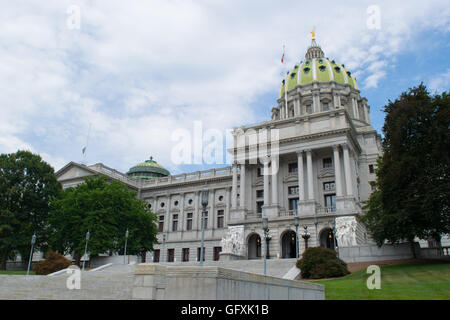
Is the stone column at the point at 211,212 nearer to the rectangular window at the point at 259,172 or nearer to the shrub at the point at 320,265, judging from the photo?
the rectangular window at the point at 259,172

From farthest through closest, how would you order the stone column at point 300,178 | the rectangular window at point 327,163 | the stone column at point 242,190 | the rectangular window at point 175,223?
the rectangular window at point 175,223 < the stone column at point 242,190 < the rectangular window at point 327,163 < the stone column at point 300,178

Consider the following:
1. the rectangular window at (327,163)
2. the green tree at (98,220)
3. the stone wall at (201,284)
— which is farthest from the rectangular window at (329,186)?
the stone wall at (201,284)

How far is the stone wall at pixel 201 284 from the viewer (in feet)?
31.3

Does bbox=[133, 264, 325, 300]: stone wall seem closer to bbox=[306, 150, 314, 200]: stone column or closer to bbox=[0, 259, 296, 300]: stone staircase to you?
bbox=[0, 259, 296, 300]: stone staircase

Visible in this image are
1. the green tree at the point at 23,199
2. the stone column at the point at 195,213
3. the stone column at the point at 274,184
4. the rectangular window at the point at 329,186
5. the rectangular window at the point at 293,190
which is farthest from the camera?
the stone column at the point at 195,213

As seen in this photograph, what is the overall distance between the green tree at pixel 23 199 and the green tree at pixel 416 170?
38.0 metres

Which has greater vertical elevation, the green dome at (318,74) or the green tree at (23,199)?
the green dome at (318,74)

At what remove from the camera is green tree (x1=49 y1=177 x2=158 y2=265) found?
41.1 m

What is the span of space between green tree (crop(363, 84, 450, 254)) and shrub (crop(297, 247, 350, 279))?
5.78 meters

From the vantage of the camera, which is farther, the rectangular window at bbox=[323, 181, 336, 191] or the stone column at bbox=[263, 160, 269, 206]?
the stone column at bbox=[263, 160, 269, 206]

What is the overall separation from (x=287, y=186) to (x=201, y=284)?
4484cm

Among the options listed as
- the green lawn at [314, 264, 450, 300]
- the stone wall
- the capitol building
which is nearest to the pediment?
the capitol building

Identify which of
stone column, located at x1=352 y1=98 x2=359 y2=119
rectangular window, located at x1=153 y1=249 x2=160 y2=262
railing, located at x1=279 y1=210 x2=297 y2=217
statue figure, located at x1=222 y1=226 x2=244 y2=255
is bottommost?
rectangular window, located at x1=153 y1=249 x2=160 y2=262

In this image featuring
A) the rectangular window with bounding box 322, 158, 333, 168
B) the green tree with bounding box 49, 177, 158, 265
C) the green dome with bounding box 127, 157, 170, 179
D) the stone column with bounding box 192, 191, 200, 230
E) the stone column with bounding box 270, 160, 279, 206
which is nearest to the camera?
the green tree with bounding box 49, 177, 158, 265
